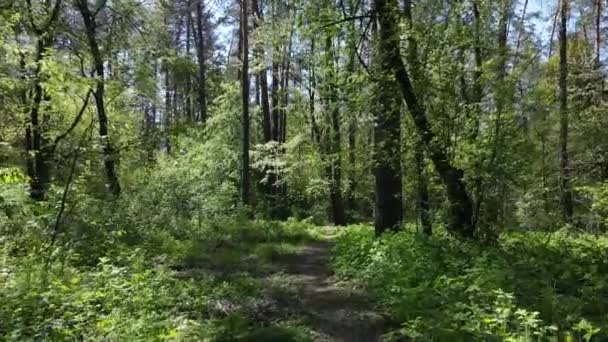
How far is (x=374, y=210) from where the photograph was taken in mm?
11508

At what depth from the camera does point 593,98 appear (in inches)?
720

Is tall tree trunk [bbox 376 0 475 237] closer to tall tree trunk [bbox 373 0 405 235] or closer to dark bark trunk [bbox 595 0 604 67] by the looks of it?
tall tree trunk [bbox 373 0 405 235]

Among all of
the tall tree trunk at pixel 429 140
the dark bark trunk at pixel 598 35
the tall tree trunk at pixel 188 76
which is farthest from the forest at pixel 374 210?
the tall tree trunk at pixel 188 76

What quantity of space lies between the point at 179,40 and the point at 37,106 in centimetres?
1978

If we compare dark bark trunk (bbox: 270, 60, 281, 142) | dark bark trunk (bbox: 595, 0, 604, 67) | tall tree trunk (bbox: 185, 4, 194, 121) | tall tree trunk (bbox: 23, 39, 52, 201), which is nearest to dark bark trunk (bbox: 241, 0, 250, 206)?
dark bark trunk (bbox: 270, 60, 281, 142)

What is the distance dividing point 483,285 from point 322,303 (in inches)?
83.3

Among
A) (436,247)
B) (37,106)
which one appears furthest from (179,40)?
(436,247)

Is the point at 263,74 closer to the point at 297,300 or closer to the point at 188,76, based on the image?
the point at 188,76

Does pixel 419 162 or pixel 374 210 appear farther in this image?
pixel 374 210

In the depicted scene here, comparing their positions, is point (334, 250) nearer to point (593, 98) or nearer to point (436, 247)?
point (436, 247)

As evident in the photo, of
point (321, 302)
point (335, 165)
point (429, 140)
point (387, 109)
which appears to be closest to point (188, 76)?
point (335, 165)

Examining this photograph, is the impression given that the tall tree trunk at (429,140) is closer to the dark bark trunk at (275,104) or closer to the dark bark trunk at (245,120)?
the dark bark trunk at (245,120)

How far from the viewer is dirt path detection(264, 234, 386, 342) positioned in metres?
5.56

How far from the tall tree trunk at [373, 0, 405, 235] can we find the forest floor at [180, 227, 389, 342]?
6.23 ft
